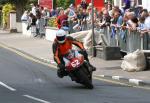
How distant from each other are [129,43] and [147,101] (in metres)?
8.74

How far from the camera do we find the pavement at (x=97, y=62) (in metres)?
18.1

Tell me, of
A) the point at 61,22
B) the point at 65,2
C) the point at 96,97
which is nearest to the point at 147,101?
the point at 96,97

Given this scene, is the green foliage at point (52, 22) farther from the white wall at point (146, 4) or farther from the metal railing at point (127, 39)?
the metal railing at point (127, 39)

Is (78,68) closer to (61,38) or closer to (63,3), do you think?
(61,38)

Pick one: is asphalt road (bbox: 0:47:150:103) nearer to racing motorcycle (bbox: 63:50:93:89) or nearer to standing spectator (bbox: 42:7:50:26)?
racing motorcycle (bbox: 63:50:93:89)

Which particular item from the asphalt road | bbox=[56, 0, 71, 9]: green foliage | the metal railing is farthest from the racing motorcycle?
bbox=[56, 0, 71, 9]: green foliage

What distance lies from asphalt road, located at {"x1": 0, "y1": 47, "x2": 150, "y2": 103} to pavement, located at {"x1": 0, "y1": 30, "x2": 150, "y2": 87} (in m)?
0.71

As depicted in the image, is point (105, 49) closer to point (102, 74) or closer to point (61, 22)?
point (102, 74)

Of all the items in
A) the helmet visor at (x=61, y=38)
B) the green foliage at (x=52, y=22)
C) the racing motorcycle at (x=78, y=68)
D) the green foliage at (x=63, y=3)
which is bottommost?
the racing motorcycle at (x=78, y=68)

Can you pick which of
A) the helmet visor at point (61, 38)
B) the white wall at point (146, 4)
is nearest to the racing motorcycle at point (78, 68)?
the helmet visor at point (61, 38)

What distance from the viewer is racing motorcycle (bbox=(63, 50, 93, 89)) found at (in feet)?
53.8

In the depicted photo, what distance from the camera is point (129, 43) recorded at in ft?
73.9

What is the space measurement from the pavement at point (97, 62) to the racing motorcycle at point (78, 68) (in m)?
1.60

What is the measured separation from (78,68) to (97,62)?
22.6ft
